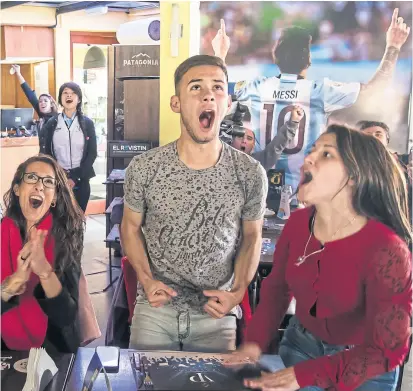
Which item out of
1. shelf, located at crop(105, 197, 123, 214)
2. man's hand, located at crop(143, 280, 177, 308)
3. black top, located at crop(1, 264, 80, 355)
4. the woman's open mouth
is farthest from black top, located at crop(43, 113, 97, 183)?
the woman's open mouth

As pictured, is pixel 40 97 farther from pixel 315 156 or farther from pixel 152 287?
pixel 315 156

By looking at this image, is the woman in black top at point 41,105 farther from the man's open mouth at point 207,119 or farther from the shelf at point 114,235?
the man's open mouth at point 207,119

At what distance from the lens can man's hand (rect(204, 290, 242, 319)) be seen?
5.03 feet

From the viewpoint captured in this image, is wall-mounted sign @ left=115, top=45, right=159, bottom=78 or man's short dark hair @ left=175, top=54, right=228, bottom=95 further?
wall-mounted sign @ left=115, top=45, right=159, bottom=78

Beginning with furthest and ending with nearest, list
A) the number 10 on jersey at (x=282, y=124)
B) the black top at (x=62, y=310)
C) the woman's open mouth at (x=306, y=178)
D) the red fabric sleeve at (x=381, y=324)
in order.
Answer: the black top at (x=62, y=310), the number 10 on jersey at (x=282, y=124), the woman's open mouth at (x=306, y=178), the red fabric sleeve at (x=381, y=324)

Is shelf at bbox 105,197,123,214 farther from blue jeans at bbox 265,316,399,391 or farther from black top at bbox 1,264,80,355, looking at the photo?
blue jeans at bbox 265,316,399,391

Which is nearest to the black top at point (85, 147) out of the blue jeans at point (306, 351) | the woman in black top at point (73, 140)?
the woman in black top at point (73, 140)

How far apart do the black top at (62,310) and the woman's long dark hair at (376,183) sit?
2.73ft

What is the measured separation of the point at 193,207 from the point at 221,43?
1.49 ft

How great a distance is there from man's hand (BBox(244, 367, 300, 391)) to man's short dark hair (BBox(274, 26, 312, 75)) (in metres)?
0.78

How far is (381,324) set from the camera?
1.29m

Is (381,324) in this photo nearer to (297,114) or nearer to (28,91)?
(297,114)

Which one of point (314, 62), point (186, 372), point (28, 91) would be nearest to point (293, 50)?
point (314, 62)

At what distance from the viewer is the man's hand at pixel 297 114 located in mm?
1506
